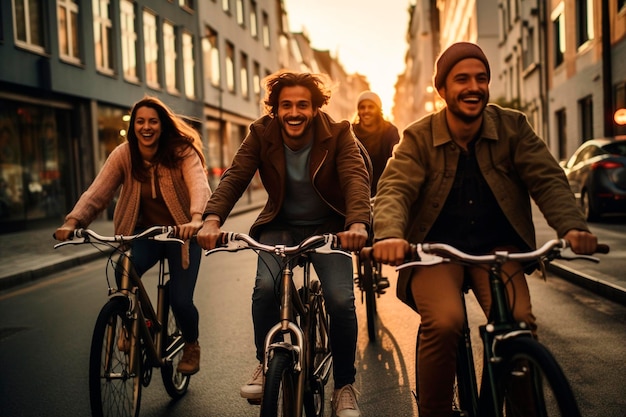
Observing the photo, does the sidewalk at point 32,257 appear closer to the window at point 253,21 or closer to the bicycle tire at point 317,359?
the bicycle tire at point 317,359

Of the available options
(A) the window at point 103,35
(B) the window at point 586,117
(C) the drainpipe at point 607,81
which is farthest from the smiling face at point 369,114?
(B) the window at point 586,117

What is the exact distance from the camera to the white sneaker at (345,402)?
357 cm

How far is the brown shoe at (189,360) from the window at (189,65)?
25200mm

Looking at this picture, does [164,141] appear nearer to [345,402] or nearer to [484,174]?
[345,402]

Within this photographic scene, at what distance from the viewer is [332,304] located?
3758 mm

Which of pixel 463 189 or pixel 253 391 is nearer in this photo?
pixel 463 189

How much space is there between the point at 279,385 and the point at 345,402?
33.8 inches

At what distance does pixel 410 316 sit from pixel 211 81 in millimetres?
26845

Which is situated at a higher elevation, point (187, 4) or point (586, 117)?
point (187, 4)

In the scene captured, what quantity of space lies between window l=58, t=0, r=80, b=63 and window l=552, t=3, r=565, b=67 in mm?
15564

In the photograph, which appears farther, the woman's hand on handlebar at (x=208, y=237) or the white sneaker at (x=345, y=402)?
the white sneaker at (x=345, y=402)

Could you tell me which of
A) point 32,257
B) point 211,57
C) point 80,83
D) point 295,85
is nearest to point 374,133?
point 295,85

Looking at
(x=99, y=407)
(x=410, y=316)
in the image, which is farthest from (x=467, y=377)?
(x=410, y=316)

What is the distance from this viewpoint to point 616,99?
1878 centimetres
